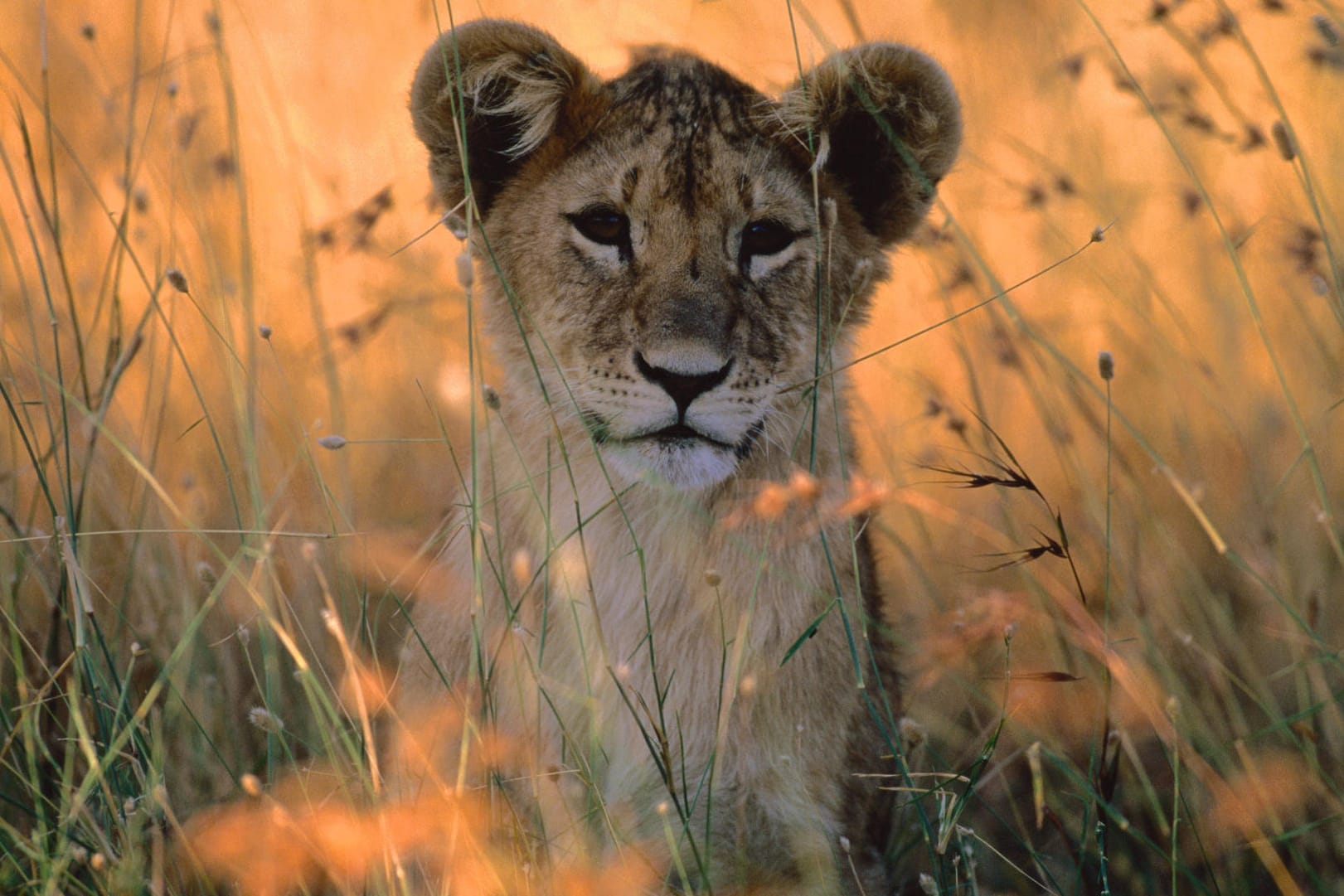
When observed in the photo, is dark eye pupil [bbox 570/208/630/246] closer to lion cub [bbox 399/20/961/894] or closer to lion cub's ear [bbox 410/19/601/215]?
lion cub [bbox 399/20/961/894]

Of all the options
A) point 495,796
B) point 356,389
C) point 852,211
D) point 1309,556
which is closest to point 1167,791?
point 1309,556

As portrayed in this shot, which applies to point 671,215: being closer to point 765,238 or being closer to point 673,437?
point 765,238

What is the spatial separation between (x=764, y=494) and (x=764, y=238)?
84 cm

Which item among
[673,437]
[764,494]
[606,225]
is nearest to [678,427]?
[673,437]

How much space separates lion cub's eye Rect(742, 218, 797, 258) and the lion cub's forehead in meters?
0.06

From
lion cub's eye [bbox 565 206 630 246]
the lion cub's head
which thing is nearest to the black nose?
the lion cub's head

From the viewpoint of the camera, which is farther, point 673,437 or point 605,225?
point 605,225

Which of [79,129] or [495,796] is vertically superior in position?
[79,129]

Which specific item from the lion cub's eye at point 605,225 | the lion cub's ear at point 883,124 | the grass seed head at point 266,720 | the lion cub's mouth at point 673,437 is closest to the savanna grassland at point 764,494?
the grass seed head at point 266,720

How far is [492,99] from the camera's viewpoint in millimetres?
2982

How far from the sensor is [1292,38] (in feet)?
21.7

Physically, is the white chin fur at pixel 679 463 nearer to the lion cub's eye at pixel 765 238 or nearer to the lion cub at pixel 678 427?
the lion cub at pixel 678 427

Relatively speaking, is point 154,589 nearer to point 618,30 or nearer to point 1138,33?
point 618,30

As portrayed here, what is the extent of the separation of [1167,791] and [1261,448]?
1593 millimetres
